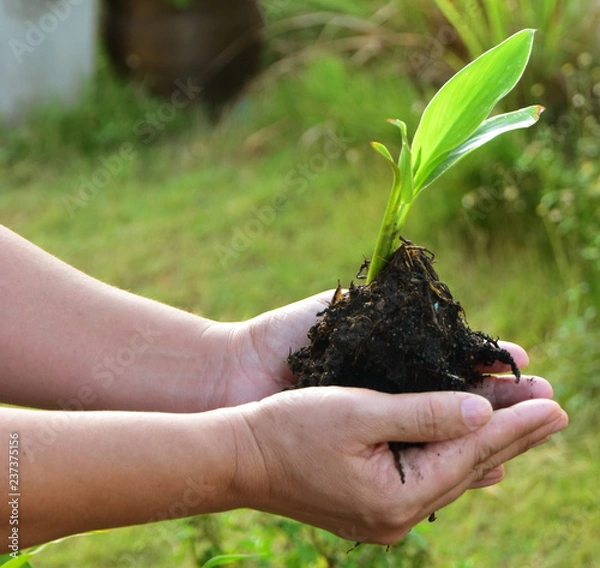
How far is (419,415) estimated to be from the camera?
1.13m

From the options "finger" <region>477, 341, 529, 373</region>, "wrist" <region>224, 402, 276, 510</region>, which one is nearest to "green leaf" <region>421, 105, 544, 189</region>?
"finger" <region>477, 341, 529, 373</region>

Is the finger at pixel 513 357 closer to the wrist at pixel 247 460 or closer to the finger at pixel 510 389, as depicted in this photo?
the finger at pixel 510 389

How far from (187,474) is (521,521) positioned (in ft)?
4.02

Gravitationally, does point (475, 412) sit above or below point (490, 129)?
below

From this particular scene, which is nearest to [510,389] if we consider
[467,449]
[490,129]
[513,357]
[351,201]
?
[513,357]

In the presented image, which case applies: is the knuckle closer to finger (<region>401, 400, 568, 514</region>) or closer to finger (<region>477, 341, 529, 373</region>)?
finger (<region>401, 400, 568, 514</region>)

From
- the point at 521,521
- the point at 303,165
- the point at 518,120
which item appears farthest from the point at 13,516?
the point at 303,165

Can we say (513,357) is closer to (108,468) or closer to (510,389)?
(510,389)

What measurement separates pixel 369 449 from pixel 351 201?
2.27m

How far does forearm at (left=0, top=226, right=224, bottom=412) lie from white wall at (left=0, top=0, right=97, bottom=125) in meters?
3.03

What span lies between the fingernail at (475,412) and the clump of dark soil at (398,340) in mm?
109

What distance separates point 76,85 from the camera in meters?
4.25

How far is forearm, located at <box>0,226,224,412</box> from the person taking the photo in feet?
4.36

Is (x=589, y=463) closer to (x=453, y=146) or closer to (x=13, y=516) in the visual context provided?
(x=453, y=146)
